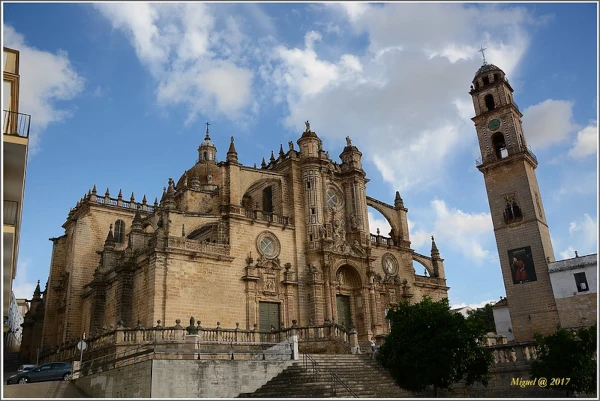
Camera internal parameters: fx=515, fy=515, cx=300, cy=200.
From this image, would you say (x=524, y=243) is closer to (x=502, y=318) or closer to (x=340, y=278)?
(x=340, y=278)

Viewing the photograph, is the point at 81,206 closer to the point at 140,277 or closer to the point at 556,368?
the point at 140,277

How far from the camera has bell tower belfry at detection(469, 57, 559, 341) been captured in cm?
2927

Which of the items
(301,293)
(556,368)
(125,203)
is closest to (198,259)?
(301,293)

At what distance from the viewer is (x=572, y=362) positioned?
14266 millimetres

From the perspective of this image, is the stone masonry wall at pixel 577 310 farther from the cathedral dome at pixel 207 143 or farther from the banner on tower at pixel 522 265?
the cathedral dome at pixel 207 143

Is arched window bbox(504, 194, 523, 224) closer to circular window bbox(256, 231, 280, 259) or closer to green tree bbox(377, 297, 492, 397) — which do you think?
circular window bbox(256, 231, 280, 259)

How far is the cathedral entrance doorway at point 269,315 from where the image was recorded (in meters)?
27.8

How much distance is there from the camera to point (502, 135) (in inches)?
1348

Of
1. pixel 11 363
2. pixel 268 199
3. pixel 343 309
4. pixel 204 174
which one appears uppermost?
pixel 204 174

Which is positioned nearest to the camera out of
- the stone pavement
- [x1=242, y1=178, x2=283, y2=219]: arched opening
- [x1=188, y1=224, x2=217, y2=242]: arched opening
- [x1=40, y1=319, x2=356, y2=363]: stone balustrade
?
the stone pavement

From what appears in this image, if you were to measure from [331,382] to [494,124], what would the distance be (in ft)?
78.4

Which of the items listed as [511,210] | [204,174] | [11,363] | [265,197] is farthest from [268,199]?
[11,363]

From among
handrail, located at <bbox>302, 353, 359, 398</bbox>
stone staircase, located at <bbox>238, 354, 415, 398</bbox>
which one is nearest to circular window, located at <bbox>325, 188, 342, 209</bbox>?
stone staircase, located at <bbox>238, 354, 415, 398</bbox>

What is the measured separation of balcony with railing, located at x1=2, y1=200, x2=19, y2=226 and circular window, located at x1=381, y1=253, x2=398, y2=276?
25.7 meters
